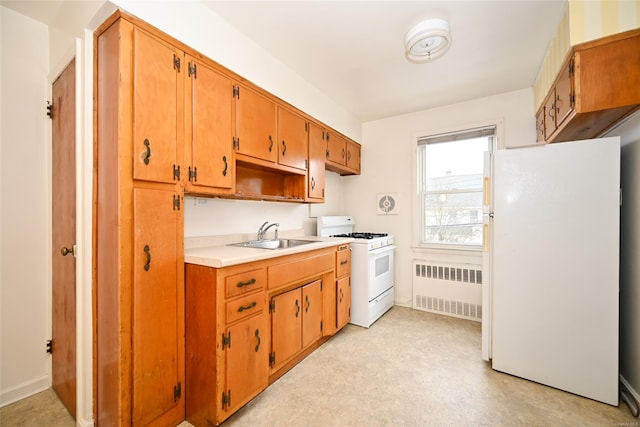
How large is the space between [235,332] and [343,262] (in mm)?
1451

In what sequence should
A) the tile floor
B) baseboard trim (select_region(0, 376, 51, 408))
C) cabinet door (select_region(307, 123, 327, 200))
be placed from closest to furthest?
the tile floor, baseboard trim (select_region(0, 376, 51, 408)), cabinet door (select_region(307, 123, 327, 200))

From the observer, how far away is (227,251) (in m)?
1.86

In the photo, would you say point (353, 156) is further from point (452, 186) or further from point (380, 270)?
point (380, 270)

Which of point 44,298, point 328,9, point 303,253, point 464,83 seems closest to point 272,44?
point 328,9

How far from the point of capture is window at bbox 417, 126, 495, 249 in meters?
3.33

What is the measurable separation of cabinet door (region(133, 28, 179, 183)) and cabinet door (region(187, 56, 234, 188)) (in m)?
0.11

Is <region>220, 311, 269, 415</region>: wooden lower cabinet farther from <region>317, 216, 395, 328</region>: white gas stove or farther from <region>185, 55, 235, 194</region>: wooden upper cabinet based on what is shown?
<region>317, 216, 395, 328</region>: white gas stove

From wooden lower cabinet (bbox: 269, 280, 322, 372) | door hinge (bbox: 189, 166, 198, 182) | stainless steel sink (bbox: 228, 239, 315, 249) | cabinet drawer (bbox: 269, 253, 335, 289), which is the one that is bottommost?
wooden lower cabinet (bbox: 269, 280, 322, 372)

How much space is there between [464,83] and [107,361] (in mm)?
3793

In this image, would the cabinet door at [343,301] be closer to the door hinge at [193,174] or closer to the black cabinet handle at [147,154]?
the door hinge at [193,174]

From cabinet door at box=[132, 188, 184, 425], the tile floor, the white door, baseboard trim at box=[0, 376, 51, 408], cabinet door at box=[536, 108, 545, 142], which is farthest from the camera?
cabinet door at box=[536, 108, 545, 142]

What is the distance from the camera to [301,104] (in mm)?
2748

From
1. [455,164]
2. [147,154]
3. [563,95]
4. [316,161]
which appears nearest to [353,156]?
[316,161]

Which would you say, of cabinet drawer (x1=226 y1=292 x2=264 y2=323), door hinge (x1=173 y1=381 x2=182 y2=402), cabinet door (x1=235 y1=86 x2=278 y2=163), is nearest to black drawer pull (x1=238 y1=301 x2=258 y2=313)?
cabinet drawer (x1=226 y1=292 x2=264 y2=323)
